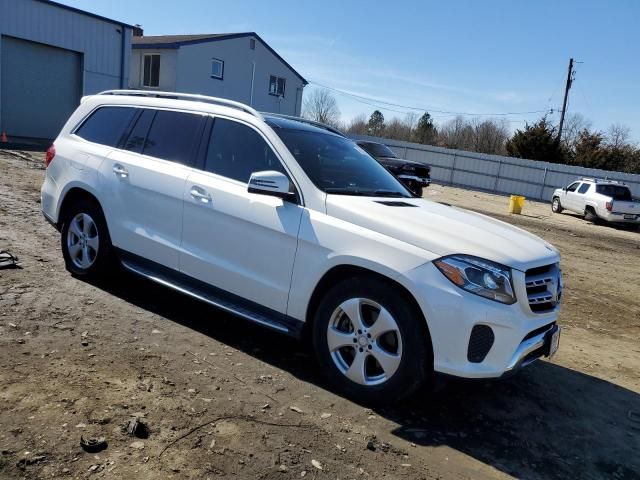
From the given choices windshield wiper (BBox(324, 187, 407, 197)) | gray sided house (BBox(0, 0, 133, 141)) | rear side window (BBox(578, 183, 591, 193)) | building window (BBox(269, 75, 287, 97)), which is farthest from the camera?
building window (BBox(269, 75, 287, 97))

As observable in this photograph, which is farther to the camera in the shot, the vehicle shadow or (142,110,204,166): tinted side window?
(142,110,204,166): tinted side window

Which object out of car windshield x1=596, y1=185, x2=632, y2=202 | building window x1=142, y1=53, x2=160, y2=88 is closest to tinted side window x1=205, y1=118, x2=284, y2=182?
car windshield x1=596, y1=185, x2=632, y2=202

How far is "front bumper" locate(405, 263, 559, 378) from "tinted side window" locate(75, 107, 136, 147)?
3.41 m

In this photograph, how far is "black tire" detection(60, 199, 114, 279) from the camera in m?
5.28

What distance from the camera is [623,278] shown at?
32.7 ft

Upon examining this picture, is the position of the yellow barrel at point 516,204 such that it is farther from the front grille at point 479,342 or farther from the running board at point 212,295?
the front grille at point 479,342

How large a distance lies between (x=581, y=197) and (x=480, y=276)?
20606mm

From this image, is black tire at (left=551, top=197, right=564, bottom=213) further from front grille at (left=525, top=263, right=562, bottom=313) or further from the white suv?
front grille at (left=525, top=263, right=562, bottom=313)

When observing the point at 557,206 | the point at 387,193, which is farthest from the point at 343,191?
the point at 557,206

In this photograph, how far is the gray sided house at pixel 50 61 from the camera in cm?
2189

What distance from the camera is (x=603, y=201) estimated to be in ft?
66.5

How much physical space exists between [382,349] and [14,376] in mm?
2357

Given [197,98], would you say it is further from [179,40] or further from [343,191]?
[179,40]

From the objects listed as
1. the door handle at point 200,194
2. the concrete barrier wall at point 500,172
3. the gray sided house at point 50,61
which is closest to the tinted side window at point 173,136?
the door handle at point 200,194
